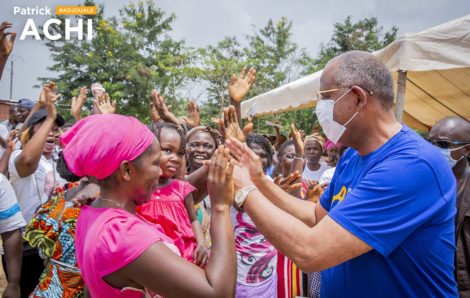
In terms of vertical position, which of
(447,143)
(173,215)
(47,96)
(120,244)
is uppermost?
(47,96)

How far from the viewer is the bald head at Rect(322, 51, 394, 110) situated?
1.70 m

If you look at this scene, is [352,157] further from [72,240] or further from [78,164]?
[72,240]

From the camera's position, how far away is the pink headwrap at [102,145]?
4.36ft

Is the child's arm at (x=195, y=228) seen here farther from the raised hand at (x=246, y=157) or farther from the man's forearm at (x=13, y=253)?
the man's forearm at (x=13, y=253)

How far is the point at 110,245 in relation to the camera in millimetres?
1244

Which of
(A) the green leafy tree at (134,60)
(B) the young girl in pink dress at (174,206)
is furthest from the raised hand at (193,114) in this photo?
(A) the green leafy tree at (134,60)

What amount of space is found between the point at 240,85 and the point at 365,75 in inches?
46.1

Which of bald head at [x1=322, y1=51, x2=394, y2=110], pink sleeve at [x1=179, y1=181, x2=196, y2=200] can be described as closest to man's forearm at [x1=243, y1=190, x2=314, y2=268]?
bald head at [x1=322, y1=51, x2=394, y2=110]

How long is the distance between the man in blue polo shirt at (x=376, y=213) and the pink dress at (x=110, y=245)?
1.84 ft

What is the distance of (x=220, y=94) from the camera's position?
22.5 m

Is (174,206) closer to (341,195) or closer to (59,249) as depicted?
(59,249)

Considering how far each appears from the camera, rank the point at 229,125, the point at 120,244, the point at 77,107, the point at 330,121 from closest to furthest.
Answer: the point at 120,244
the point at 330,121
the point at 229,125
the point at 77,107

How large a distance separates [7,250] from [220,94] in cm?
2036

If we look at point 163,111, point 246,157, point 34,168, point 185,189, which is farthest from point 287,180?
point 34,168
